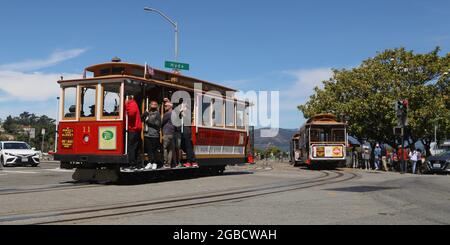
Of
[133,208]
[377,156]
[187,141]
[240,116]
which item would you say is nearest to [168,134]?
[187,141]

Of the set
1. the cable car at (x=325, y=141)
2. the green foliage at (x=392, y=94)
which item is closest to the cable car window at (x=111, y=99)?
the cable car at (x=325, y=141)

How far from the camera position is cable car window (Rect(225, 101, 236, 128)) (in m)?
17.3

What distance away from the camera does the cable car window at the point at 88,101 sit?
1307 cm

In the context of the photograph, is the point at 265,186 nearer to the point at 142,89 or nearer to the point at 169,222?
the point at 142,89

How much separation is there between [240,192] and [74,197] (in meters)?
3.57

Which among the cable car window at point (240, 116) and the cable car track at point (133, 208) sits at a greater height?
the cable car window at point (240, 116)

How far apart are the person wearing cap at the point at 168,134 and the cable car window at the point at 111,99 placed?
146cm

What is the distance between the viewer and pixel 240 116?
18.4m

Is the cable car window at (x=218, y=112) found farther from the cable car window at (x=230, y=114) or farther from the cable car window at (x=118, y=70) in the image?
the cable car window at (x=118, y=70)

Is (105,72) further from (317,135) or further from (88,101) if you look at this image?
(317,135)

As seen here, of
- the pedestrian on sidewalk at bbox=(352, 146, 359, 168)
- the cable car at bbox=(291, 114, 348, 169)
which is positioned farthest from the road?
the pedestrian on sidewalk at bbox=(352, 146, 359, 168)

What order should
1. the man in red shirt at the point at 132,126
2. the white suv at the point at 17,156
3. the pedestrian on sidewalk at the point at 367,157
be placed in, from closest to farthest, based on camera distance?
the man in red shirt at the point at 132,126 < the white suv at the point at 17,156 < the pedestrian on sidewalk at the point at 367,157

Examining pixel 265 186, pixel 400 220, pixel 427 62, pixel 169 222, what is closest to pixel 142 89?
pixel 265 186

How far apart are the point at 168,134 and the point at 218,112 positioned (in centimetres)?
339
